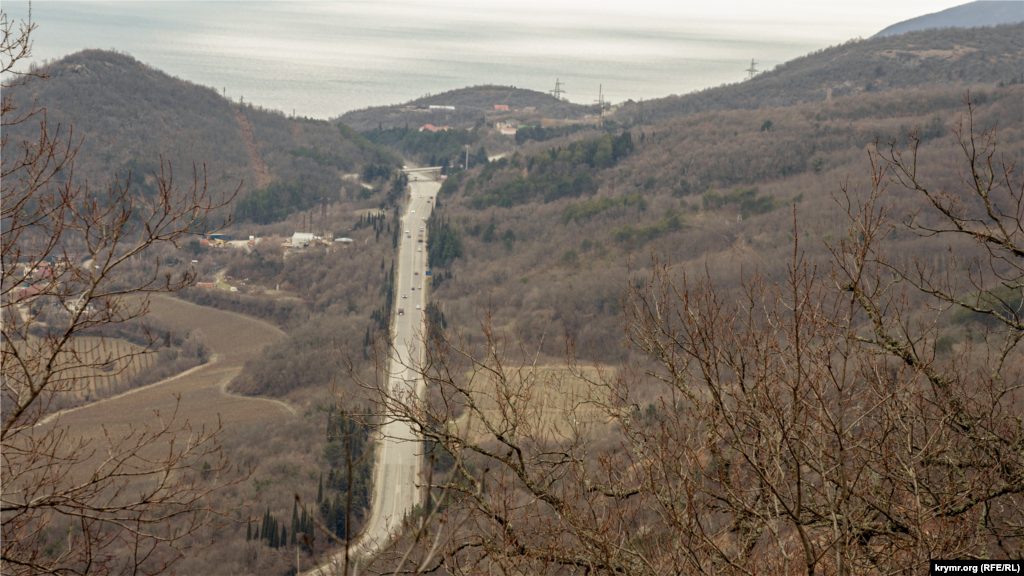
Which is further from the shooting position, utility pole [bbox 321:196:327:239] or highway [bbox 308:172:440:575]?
utility pole [bbox 321:196:327:239]

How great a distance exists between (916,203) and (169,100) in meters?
72.5

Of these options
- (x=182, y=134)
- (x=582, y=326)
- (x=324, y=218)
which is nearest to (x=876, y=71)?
(x=582, y=326)

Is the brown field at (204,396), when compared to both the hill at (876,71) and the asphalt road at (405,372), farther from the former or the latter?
the hill at (876,71)

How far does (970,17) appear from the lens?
133 metres

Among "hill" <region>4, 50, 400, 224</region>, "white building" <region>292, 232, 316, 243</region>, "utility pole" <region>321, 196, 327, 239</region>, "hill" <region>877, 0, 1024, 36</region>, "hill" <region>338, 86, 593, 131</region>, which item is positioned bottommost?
"white building" <region>292, 232, 316, 243</region>

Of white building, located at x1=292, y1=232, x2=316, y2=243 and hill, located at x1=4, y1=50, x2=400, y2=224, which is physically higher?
hill, located at x1=4, y1=50, x2=400, y2=224

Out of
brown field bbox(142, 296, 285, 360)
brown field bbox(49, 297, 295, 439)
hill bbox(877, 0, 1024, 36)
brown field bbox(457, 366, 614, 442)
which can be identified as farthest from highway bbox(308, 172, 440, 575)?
hill bbox(877, 0, 1024, 36)

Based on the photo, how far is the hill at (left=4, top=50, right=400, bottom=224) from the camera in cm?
6550

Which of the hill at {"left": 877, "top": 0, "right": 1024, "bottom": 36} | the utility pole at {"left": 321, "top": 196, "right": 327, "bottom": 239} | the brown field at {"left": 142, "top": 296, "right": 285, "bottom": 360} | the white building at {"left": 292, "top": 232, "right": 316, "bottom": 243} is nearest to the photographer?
the brown field at {"left": 142, "top": 296, "right": 285, "bottom": 360}

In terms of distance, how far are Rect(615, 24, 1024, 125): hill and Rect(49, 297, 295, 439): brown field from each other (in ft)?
196

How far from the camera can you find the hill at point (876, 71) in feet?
243

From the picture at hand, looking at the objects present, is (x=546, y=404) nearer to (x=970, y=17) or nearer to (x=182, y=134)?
(x=182, y=134)

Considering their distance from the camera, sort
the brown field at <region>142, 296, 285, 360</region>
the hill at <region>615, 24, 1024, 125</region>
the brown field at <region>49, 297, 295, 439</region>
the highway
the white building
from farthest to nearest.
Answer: the hill at <region>615, 24, 1024, 125</region> → the white building → the brown field at <region>142, 296, 285, 360</region> → the brown field at <region>49, 297, 295, 439</region> → the highway

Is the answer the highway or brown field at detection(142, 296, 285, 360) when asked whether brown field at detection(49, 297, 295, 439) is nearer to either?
brown field at detection(142, 296, 285, 360)
